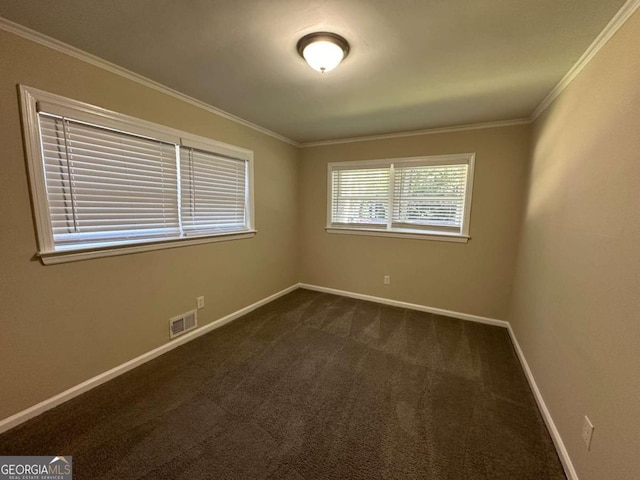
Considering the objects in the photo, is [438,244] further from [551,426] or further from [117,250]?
[117,250]

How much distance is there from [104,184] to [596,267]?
10.5 ft

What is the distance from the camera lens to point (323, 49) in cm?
153

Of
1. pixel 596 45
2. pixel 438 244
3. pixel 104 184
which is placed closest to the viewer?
pixel 596 45

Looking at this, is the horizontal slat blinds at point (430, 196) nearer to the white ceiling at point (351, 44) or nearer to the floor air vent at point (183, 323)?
the white ceiling at point (351, 44)

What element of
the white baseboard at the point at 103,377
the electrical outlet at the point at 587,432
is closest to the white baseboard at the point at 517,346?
the electrical outlet at the point at 587,432

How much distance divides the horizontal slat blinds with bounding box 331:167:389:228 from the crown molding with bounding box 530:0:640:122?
1823mm

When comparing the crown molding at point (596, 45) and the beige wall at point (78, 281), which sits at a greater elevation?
the crown molding at point (596, 45)

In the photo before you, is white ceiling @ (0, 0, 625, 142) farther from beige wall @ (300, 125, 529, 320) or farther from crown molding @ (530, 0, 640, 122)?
beige wall @ (300, 125, 529, 320)

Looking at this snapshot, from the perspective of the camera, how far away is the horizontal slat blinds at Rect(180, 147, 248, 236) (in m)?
2.56

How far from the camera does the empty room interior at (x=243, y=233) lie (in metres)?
1.31

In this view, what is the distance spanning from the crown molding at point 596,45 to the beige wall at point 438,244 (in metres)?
0.80

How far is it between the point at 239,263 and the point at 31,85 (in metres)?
2.21

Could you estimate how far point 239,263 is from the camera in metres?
3.22

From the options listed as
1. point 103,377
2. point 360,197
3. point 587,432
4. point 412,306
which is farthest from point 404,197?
point 103,377
